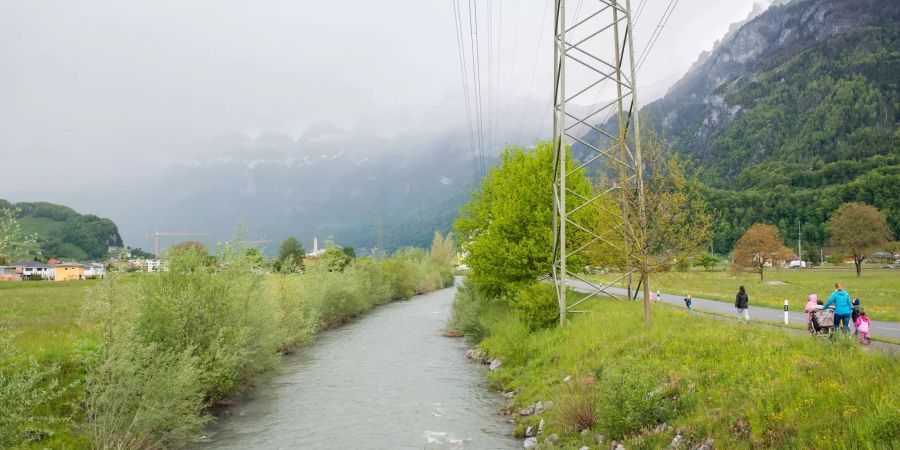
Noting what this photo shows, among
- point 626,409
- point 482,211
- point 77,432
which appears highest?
point 482,211

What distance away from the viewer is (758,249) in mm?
77688

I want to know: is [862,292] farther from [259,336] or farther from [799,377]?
[259,336]

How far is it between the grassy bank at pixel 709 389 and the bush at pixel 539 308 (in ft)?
12.9

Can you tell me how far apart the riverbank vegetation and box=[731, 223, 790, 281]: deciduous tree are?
74390mm

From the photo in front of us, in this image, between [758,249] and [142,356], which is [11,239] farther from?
[758,249]

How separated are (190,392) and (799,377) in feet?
52.5

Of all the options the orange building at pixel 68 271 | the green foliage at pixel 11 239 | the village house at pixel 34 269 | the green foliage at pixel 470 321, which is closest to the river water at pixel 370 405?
the green foliage at pixel 470 321

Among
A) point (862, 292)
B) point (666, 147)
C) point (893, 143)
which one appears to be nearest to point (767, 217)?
point (893, 143)

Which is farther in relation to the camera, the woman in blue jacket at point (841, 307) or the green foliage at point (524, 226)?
the green foliage at point (524, 226)

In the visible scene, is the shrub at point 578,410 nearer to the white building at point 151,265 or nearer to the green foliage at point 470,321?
the white building at point 151,265

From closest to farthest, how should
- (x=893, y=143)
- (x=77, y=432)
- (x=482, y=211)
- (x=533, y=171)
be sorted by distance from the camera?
1. (x=77, y=432)
2. (x=533, y=171)
3. (x=482, y=211)
4. (x=893, y=143)

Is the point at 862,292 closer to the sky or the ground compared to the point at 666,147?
closer to the ground

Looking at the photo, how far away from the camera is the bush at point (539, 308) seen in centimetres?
2488

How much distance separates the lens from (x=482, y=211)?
4341 cm
